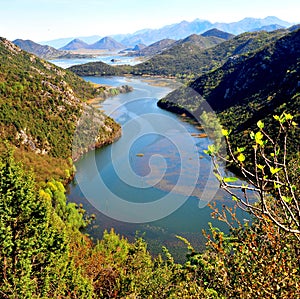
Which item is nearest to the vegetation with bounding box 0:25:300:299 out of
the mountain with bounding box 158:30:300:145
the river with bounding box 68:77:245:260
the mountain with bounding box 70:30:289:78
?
the mountain with bounding box 158:30:300:145

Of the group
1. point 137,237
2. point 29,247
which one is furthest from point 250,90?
point 29,247

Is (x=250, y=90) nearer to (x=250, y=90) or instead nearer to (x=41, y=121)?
(x=250, y=90)

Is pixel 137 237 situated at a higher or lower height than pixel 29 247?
lower

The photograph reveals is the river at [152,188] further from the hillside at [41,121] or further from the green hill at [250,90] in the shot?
the green hill at [250,90]

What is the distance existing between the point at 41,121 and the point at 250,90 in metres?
46.2

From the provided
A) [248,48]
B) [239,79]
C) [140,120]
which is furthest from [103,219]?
[248,48]

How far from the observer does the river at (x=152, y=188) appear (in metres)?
25.9

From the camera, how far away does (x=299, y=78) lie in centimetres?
5272

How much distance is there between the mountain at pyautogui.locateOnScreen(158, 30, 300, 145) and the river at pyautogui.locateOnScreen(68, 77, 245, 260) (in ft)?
36.2

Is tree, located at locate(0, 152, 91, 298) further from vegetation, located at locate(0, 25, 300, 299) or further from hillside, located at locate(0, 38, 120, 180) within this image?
hillside, located at locate(0, 38, 120, 180)

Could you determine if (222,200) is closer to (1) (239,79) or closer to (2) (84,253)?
(2) (84,253)

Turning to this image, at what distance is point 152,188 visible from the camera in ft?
109

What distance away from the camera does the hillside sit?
38.5m

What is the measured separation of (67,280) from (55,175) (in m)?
24.1
